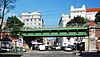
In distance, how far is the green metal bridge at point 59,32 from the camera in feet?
247

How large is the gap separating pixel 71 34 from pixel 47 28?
23.0 feet

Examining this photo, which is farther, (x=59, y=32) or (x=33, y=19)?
(x=33, y=19)

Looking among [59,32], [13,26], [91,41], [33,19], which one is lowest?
[91,41]

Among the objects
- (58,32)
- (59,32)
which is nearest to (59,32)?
(59,32)

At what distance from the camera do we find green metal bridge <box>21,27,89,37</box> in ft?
247

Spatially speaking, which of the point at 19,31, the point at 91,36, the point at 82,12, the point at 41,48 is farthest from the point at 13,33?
the point at 82,12

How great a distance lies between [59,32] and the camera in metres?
76.7

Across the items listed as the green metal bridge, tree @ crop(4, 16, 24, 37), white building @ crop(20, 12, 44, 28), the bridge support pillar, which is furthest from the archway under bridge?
white building @ crop(20, 12, 44, 28)

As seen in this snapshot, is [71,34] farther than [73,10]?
No

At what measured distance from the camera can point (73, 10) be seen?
543 ft

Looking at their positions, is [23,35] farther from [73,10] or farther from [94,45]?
[73,10]

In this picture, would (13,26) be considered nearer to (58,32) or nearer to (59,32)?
(58,32)

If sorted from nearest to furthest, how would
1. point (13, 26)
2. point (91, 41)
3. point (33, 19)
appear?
point (91, 41), point (13, 26), point (33, 19)

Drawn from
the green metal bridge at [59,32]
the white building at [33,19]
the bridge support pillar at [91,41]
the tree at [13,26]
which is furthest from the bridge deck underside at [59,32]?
the white building at [33,19]
